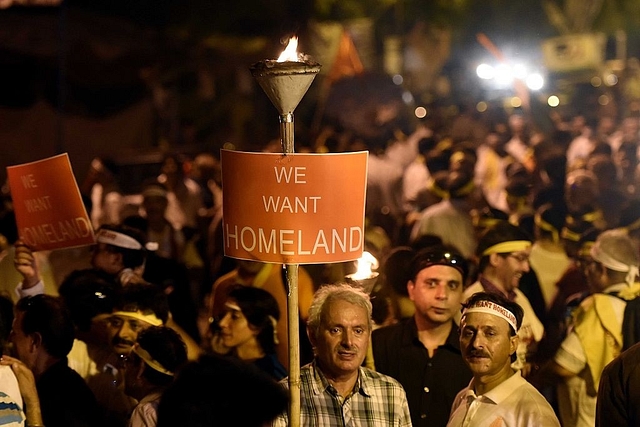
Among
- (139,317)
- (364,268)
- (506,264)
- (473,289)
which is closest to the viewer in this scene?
(364,268)

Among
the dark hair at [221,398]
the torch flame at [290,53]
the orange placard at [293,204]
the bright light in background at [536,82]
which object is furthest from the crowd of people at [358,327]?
the bright light in background at [536,82]

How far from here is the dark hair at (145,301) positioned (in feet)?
23.8

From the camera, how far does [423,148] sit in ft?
51.8

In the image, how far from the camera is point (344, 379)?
5.74 m

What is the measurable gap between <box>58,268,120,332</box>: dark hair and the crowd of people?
0.01 m

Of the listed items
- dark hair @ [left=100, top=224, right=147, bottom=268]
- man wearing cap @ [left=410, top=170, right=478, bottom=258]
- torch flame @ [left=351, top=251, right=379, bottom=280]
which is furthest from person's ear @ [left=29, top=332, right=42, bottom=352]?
man wearing cap @ [left=410, top=170, right=478, bottom=258]

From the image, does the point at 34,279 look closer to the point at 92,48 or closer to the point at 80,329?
the point at 80,329

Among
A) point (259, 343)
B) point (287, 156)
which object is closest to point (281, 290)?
point (259, 343)

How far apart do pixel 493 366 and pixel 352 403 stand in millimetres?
703

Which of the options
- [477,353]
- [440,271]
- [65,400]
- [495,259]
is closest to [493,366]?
[477,353]

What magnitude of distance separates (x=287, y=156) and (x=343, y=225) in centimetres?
43

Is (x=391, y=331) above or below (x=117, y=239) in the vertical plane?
below

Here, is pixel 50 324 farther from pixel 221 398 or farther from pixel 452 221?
pixel 452 221

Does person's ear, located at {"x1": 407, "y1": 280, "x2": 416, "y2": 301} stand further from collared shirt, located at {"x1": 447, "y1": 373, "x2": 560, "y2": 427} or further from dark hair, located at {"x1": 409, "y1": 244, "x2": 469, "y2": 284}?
collared shirt, located at {"x1": 447, "y1": 373, "x2": 560, "y2": 427}
